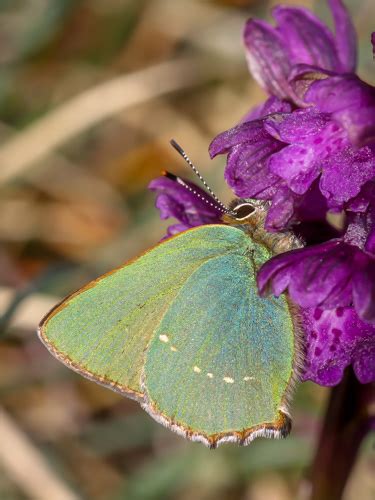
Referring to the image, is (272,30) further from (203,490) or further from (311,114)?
(203,490)

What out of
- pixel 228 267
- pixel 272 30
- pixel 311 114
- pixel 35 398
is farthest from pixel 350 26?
pixel 35 398

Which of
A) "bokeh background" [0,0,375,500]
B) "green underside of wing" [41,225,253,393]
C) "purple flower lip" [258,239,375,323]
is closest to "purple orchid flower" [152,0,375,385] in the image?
"purple flower lip" [258,239,375,323]

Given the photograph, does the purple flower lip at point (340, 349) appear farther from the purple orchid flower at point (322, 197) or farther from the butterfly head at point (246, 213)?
the butterfly head at point (246, 213)

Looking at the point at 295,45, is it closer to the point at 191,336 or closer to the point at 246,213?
the point at 246,213

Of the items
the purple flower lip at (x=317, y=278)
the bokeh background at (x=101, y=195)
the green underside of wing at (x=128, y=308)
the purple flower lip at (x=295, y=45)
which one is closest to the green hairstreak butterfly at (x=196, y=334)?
the green underside of wing at (x=128, y=308)

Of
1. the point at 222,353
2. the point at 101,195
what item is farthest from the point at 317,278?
the point at 101,195

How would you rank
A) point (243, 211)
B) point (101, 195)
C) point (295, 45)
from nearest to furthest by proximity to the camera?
1. point (243, 211)
2. point (295, 45)
3. point (101, 195)

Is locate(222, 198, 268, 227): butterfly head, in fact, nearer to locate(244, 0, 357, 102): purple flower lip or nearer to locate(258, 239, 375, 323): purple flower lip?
locate(258, 239, 375, 323): purple flower lip
